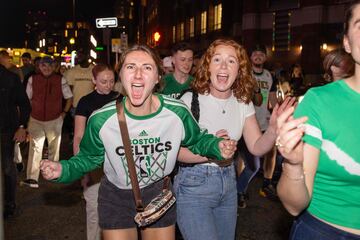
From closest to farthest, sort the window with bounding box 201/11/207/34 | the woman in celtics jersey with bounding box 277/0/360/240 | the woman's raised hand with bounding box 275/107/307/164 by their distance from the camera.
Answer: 1. the woman's raised hand with bounding box 275/107/307/164
2. the woman in celtics jersey with bounding box 277/0/360/240
3. the window with bounding box 201/11/207/34

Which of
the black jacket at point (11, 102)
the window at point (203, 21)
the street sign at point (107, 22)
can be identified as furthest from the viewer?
the window at point (203, 21)

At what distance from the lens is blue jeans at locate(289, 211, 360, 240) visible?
2.17m

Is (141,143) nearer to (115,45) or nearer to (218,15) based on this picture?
(115,45)

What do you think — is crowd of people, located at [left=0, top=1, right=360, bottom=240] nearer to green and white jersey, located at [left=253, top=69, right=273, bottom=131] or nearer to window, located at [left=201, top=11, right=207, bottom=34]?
green and white jersey, located at [left=253, top=69, right=273, bottom=131]

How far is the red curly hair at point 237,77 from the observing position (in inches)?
145

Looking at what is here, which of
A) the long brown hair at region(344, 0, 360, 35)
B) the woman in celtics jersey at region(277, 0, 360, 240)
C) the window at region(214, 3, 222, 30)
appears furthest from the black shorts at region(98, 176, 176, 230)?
the window at region(214, 3, 222, 30)

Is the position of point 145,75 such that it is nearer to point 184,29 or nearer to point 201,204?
point 201,204

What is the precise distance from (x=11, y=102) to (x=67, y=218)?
1900 millimetres

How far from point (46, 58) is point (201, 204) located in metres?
5.21

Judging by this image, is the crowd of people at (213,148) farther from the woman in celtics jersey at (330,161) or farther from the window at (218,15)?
the window at (218,15)

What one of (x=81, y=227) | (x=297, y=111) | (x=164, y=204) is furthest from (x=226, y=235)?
(x=81, y=227)

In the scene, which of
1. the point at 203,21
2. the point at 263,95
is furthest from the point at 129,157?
the point at 203,21

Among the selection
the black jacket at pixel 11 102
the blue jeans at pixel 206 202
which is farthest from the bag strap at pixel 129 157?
the black jacket at pixel 11 102

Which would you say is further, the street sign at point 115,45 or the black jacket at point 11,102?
the street sign at point 115,45
